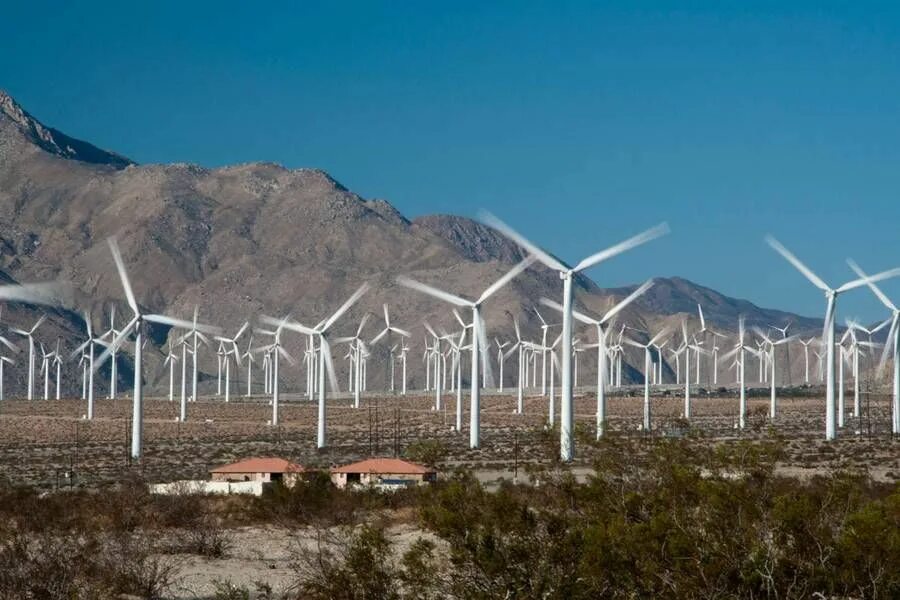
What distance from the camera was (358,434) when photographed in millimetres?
102375

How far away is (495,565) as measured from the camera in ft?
74.5

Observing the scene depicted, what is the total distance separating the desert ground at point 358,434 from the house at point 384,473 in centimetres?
446

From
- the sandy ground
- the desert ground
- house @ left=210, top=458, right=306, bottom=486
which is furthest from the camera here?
the desert ground

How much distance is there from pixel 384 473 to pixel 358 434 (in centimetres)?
4955

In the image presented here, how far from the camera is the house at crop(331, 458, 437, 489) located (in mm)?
51438

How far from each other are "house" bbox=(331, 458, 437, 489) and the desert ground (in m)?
4.46

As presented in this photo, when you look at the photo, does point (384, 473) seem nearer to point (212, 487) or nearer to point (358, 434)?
point (212, 487)

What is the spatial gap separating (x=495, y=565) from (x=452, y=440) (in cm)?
6673

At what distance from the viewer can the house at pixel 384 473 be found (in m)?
51.4

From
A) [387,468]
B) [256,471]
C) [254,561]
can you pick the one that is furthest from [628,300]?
[254,561]

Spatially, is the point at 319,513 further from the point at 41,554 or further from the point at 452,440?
the point at 452,440

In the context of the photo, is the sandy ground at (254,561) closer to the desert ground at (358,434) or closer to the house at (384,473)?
the desert ground at (358,434)

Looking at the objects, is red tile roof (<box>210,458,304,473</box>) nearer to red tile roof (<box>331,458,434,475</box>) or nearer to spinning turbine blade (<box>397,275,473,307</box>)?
red tile roof (<box>331,458,434,475</box>)

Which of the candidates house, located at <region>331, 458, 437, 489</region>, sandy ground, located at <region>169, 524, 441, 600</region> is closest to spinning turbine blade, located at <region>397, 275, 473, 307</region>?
house, located at <region>331, 458, 437, 489</region>
